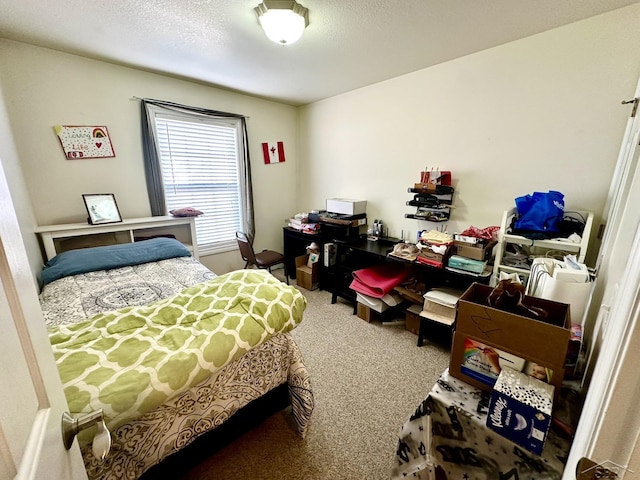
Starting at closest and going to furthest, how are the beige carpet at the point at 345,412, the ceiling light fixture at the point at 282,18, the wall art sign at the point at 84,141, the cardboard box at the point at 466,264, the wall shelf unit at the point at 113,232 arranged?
the beige carpet at the point at 345,412 → the ceiling light fixture at the point at 282,18 → the cardboard box at the point at 466,264 → the wall shelf unit at the point at 113,232 → the wall art sign at the point at 84,141

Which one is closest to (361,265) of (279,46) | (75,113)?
(279,46)

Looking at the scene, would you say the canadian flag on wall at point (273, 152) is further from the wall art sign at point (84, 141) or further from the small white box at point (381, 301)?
the small white box at point (381, 301)

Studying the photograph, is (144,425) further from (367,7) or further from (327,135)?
(327,135)

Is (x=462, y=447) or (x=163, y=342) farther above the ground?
(x=163, y=342)

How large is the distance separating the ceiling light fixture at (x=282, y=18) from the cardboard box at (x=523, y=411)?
6.53 feet

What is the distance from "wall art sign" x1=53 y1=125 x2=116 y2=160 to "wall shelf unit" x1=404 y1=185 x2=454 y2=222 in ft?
9.70

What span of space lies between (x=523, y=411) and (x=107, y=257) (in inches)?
106

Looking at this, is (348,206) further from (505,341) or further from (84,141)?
(84,141)

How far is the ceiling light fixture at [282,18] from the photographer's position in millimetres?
1432

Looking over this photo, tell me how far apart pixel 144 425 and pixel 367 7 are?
2.38m

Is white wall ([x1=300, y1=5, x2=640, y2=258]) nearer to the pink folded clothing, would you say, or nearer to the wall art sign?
the pink folded clothing

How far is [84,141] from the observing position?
233cm

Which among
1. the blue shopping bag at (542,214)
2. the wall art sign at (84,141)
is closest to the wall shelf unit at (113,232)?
the wall art sign at (84,141)

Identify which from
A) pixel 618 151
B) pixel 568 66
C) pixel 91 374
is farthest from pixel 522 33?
pixel 91 374
